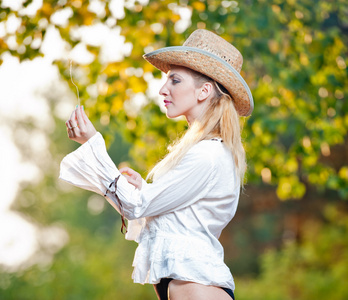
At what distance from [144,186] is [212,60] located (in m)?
0.56

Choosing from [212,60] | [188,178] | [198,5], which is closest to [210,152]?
[188,178]

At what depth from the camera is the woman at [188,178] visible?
83.6 inches

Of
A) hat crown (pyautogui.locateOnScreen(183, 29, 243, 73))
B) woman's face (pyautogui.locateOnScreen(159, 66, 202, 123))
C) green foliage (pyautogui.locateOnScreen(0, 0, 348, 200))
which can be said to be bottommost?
green foliage (pyautogui.locateOnScreen(0, 0, 348, 200))

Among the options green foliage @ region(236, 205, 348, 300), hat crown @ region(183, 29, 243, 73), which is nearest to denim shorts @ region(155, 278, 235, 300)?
hat crown @ region(183, 29, 243, 73)

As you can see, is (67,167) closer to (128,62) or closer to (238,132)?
(238,132)

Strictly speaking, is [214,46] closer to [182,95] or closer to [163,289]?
[182,95]

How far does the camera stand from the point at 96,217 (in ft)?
87.0

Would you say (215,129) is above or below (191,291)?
above

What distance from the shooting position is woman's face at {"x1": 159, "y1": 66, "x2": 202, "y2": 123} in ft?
7.77

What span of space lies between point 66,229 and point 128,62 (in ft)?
66.0

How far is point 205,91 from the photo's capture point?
2.37m

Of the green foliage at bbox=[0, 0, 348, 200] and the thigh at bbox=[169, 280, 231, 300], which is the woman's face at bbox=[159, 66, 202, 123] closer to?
the thigh at bbox=[169, 280, 231, 300]

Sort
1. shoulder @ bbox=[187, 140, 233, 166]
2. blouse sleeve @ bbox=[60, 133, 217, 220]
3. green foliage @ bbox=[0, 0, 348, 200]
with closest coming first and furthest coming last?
blouse sleeve @ bbox=[60, 133, 217, 220] → shoulder @ bbox=[187, 140, 233, 166] → green foliage @ bbox=[0, 0, 348, 200]

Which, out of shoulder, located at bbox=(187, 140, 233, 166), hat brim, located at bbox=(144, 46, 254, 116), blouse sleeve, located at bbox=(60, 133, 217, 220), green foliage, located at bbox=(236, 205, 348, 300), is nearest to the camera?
blouse sleeve, located at bbox=(60, 133, 217, 220)
